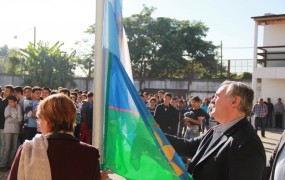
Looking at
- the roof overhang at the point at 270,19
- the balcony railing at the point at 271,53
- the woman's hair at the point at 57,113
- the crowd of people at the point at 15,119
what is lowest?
the crowd of people at the point at 15,119

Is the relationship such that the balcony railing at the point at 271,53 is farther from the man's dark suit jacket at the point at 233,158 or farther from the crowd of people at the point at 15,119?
the man's dark suit jacket at the point at 233,158

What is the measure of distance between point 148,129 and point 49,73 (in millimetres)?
25036

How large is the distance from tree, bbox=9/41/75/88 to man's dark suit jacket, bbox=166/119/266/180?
2502cm

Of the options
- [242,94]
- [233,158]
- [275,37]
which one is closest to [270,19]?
[275,37]

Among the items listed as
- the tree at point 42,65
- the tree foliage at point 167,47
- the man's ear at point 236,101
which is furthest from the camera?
the tree foliage at point 167,47

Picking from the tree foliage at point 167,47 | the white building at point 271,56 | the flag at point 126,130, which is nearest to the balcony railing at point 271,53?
the white building at point 271,56

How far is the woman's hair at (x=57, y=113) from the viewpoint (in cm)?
207

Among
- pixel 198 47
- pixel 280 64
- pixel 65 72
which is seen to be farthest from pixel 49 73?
pixel 280 64

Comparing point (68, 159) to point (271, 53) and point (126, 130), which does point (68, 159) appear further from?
point (271, 53)

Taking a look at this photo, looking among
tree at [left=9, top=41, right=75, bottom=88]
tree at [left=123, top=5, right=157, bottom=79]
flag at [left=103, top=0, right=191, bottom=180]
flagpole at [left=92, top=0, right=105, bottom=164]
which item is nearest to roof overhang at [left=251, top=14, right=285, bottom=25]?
tree at [left=123, top=5, right=157, bottom=79]

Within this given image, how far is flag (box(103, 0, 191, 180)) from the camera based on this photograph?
2.56 m

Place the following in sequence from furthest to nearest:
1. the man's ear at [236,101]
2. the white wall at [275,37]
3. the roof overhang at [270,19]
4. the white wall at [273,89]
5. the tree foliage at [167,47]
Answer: the tree foliage at [167,47] < the white wall at [275,37] < the white wall at [273,89] < the roof overhang at [270,19] < the man's ear at [236,101]

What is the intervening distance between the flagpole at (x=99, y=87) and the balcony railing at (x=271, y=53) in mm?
18042

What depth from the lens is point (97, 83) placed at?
2686 millimetres
